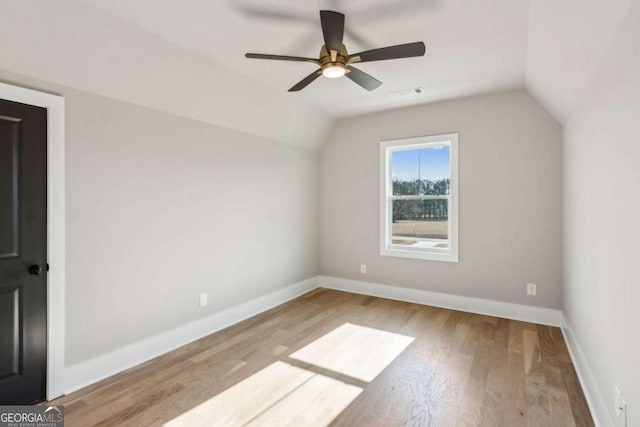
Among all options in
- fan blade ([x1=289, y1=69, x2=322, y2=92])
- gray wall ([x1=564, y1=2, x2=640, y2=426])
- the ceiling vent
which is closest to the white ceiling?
the ceiling vent

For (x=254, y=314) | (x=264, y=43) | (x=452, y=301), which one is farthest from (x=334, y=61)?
(x=452, y=301)

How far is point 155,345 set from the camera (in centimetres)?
289

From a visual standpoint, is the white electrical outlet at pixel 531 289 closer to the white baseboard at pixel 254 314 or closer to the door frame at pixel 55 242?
the white baseboard at pixel 254 314

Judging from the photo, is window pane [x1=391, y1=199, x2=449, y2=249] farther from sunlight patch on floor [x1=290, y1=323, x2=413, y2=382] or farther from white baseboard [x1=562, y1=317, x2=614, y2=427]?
white baseboard [x1=562, y1=317, x2=614, y2=427]

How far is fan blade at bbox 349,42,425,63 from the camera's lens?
6.75 ft

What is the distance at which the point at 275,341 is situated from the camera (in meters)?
3.19

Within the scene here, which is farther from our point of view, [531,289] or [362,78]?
[531,289]

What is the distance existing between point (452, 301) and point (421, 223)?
3.67 feet

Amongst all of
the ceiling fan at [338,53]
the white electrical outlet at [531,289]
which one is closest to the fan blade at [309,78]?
the ceiling fan at [338,53]

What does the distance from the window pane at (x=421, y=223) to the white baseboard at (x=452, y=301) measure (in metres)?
0.68

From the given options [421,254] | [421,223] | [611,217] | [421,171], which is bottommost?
[421,254]

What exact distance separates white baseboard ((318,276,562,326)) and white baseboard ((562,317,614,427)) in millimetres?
532

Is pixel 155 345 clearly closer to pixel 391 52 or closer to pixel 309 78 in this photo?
pixel 309 78

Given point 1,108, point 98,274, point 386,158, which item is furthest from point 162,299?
point 386,158
